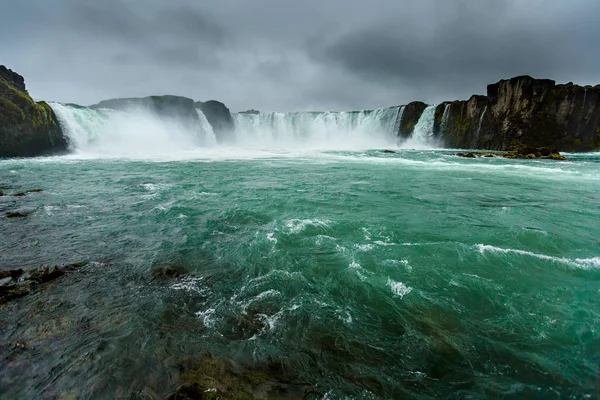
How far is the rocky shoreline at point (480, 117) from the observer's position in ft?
120

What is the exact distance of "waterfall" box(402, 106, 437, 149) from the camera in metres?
73.3

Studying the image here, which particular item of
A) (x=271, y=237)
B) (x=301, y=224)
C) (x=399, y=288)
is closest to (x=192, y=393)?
(x=399, y=288)

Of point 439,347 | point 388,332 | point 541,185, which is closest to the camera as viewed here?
point 439,347

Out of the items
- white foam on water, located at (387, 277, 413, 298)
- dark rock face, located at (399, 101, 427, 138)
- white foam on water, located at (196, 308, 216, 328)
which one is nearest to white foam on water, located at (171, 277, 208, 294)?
white foam on water, located at (196, 308, 216, 328)

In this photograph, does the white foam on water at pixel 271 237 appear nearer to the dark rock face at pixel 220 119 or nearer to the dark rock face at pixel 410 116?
the dark rock face at pixel 410 116

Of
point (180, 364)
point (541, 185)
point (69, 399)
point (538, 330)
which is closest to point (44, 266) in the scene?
point (69, 399)

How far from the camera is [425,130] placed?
74.4m

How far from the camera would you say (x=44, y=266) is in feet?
24.0

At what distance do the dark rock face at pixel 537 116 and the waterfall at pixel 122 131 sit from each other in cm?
6680

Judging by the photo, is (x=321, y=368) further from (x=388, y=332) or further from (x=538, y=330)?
(x=538, y=330)

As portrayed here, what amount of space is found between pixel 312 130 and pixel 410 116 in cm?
2715

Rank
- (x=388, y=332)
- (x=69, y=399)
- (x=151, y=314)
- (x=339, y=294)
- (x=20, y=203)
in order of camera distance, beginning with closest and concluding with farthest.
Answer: (x=69, y=399), (x=388, y=332), (x=151, y=314), (x=339, y=294), (x=20, y=203)

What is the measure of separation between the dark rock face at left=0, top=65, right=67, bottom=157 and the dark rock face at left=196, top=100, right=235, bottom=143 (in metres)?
50.7

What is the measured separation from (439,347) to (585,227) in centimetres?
1024
